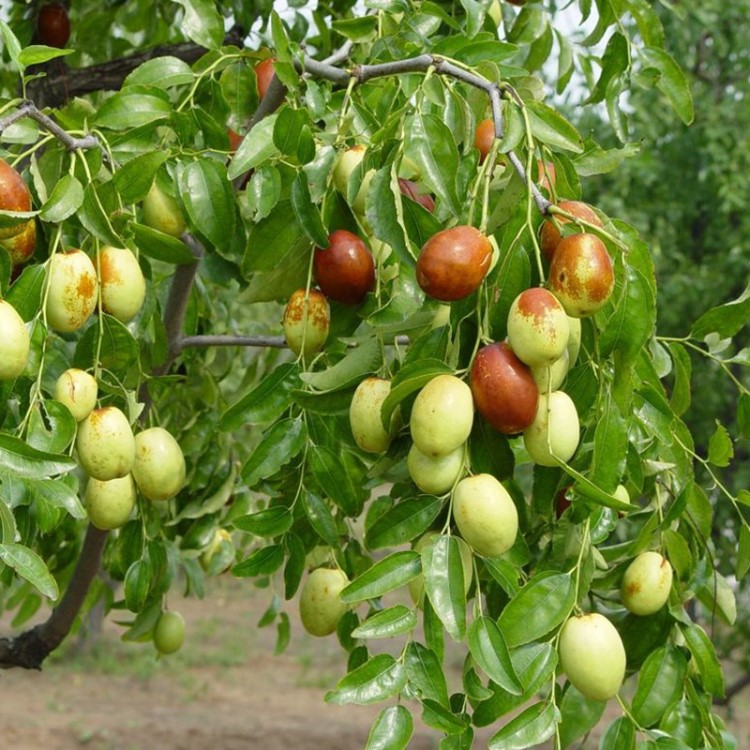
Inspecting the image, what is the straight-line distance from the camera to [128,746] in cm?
528

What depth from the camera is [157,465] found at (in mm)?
1400

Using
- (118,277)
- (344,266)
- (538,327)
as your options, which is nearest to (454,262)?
(538,327)

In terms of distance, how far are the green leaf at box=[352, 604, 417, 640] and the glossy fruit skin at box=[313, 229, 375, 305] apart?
378 mm

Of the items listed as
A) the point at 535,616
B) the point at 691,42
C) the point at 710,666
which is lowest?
the point at 691,42

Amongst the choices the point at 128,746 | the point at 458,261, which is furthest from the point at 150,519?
the point at 128,746

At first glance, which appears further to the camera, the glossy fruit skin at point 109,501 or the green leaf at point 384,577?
the glossy fruit skin at point 109,501

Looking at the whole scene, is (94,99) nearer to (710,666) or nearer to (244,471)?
(244,471)

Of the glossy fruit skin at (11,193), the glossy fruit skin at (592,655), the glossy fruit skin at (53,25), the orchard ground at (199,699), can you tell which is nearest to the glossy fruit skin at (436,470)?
the glossy fruit skin at (592,655)

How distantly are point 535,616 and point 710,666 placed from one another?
0.45 m

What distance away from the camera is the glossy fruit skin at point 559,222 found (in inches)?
41.0

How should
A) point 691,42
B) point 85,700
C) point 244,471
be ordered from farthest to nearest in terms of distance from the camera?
point 85,700, point 691,42, point 244,471

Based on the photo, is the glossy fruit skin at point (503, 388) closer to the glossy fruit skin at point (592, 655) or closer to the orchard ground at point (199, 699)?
the glossy fruit skin at point (592, 655)

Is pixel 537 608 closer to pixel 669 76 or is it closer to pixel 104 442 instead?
pixel 104 442

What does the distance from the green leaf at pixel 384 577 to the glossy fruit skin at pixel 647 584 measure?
0.45 m
